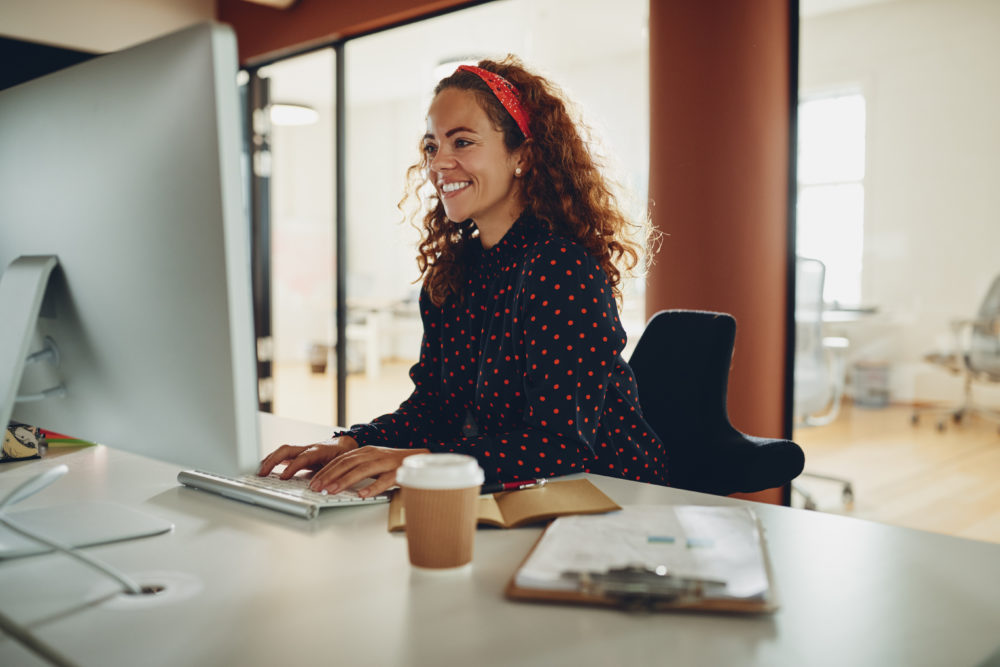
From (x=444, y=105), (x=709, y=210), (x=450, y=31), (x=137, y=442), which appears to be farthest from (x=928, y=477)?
Result: (x=450, y=31)

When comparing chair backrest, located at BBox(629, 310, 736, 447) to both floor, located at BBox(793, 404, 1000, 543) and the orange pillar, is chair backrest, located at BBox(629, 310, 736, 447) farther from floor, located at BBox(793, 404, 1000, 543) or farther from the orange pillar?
floor, located at BBox(793, 404, 1000, 543)

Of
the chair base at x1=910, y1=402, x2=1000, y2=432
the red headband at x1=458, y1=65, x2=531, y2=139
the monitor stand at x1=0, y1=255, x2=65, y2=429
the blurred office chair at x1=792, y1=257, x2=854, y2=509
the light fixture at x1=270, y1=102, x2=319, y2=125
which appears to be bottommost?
the chair base at x1=910, y1=402, x2=1000, y2=432

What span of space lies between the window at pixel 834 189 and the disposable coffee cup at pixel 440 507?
2.42 m

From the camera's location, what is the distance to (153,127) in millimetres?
665

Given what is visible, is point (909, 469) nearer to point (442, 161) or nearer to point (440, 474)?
point (442, 161)

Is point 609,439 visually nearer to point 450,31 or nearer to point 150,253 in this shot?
point 150,253

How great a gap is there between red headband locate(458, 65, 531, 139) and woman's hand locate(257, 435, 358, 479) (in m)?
0.74

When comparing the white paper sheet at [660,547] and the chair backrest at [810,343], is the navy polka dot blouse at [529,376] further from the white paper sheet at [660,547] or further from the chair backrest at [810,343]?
the chair backrest at [810,343]

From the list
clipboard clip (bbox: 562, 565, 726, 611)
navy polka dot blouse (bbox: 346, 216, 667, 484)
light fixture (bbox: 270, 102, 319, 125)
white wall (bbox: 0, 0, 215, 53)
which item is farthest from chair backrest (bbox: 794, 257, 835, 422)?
light fixture (bbox: 270, 102, 319, 125)

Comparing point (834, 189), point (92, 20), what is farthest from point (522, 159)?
point (92, 20)

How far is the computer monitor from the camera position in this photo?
0.63 meters

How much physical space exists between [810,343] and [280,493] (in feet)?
7.81

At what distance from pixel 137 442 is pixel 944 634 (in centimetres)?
74

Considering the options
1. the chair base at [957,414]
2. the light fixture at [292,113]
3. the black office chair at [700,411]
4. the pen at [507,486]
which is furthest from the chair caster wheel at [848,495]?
the light fixture at [292,113]
